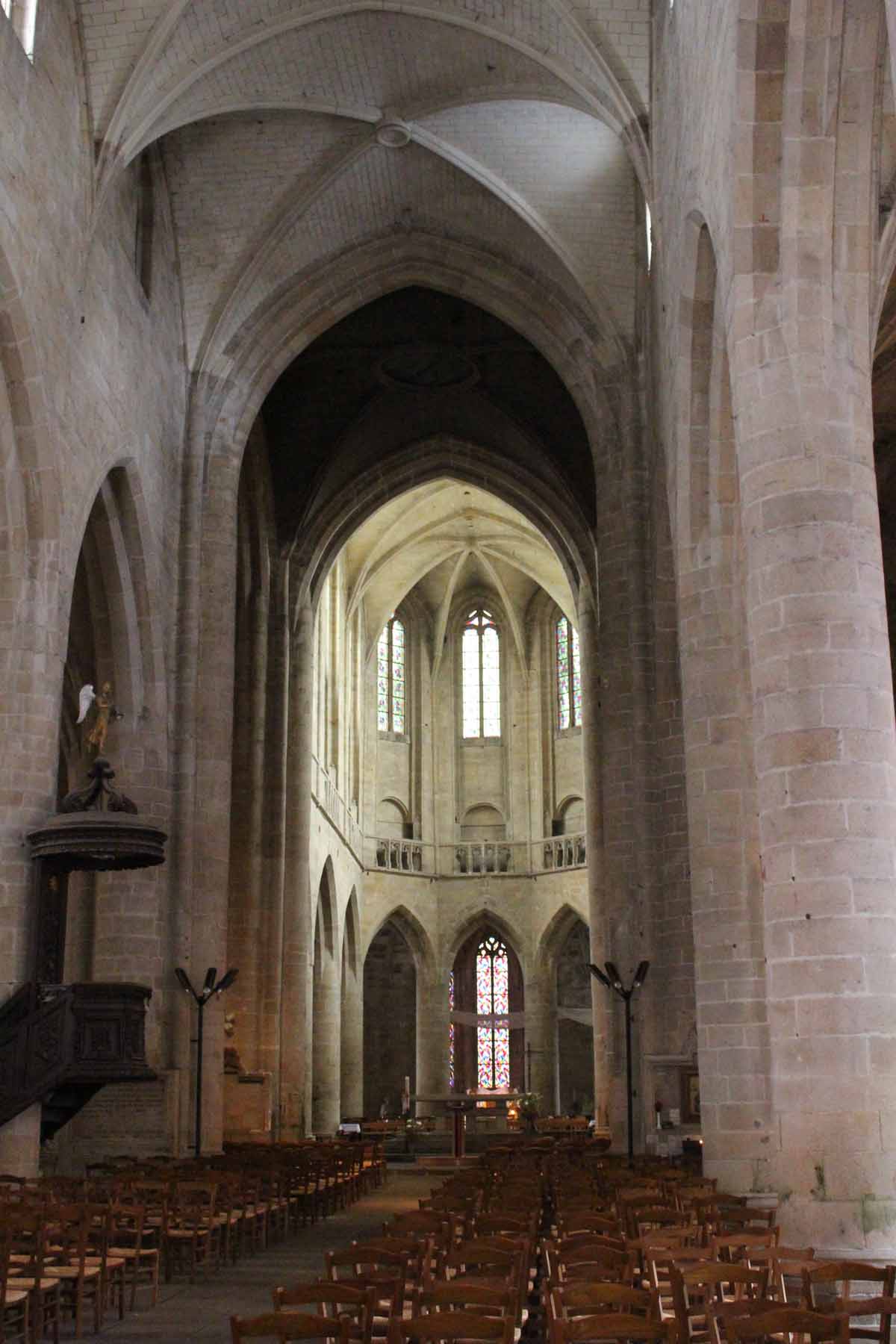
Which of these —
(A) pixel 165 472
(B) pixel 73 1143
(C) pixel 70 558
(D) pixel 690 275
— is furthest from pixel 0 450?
(B) pixel 73 1143

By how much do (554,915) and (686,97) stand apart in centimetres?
2967

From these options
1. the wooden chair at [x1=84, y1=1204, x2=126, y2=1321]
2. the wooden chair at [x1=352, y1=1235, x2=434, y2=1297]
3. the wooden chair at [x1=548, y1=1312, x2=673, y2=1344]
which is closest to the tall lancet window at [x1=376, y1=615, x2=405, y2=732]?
the wooden chair at [x1=84, y1=1204, x2=126, y2=1321]

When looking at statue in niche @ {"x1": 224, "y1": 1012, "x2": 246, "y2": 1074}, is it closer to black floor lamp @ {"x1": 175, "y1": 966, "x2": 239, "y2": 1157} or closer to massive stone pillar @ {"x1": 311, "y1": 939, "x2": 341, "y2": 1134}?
black floor lamp @ {"x1": 175, "y1": 966, "x2": 239, "y2": 1157}

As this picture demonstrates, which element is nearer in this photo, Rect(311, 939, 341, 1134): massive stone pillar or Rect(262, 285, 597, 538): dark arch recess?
Rect(262, 285, 597, 538): dark arch recess

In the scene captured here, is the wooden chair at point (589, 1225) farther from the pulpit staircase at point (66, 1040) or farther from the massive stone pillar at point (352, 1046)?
the massive stone pillar at point (352, 1046)

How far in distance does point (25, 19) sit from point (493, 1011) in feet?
104

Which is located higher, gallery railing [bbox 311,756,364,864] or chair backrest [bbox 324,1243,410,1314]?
gallery railing [bbox 311,756,364,864]

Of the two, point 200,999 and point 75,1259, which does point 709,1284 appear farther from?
point 200,999

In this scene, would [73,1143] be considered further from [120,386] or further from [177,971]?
[120,386]

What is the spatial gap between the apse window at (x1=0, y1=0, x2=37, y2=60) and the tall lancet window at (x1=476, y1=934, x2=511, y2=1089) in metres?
29.2

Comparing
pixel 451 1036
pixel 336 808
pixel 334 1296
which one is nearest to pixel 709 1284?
pixel 334 1296

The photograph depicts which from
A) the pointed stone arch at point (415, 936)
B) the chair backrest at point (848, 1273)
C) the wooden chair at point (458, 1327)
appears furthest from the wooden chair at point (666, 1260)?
the pointed stone arch at point (415, 936)

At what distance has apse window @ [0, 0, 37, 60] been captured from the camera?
16.7 meters

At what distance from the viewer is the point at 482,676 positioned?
147 ft
